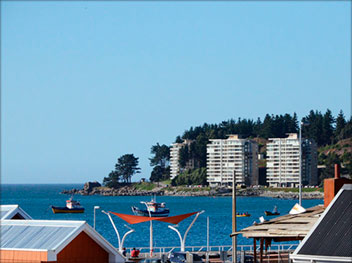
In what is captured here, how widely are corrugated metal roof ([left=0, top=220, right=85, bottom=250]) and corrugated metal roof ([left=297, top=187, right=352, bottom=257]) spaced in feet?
17.1

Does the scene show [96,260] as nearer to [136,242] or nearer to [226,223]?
[136,242]

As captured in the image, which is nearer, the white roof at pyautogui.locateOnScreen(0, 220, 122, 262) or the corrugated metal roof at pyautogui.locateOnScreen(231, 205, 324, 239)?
the white roof at pyautogui.locateOnScreen(0, 220, 122, 262)

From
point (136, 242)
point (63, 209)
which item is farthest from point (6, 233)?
point (63, 209)

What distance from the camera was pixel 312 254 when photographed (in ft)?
56.1

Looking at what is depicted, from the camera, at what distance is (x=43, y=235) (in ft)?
58.3

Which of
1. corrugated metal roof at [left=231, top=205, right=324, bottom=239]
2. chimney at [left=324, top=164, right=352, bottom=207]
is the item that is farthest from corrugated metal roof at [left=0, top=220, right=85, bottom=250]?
chimney at [left=324, top=164, right=352, bottom=207]

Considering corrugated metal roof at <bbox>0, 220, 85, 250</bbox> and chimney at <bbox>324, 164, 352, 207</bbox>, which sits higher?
chimney at <bbox>324, 164, 352, 207</bbox>

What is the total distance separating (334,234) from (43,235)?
6.52 meters

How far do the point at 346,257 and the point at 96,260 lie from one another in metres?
5.83

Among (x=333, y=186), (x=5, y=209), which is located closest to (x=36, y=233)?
(x=5, y=209)

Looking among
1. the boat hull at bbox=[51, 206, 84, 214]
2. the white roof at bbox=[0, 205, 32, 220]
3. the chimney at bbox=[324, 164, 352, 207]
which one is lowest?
the boat hull at bbox=[51, 206, 84, 214]

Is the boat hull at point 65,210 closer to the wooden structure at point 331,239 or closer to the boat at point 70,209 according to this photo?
the boat at point 70,209

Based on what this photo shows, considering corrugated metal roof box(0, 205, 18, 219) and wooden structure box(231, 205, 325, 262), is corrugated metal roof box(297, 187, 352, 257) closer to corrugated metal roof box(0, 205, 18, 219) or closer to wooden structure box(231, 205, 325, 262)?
wooden structure box(231, 205, 325, 262)

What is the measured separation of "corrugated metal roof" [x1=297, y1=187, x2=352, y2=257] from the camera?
661 inches
